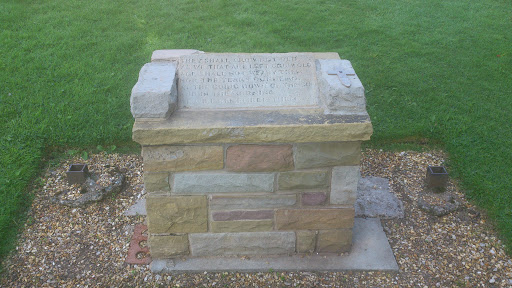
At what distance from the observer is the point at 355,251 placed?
3484 mm

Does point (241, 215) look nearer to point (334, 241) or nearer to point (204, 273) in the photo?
point (204, 273)

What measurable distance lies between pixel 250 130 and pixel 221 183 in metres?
0.48

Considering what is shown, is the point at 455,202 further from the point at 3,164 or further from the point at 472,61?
the point at 3,164

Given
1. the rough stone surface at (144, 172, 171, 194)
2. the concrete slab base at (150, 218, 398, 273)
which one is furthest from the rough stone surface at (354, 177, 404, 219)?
the rough stone surface at (144, 172, 171, 194)

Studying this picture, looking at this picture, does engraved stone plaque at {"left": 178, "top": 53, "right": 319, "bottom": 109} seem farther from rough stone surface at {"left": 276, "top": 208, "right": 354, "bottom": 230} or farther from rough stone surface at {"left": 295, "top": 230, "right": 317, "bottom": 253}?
rough stone surface at {"left": 295, "top": 230, "right": 317, "bottom": 253}

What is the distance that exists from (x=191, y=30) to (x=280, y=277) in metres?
4.51

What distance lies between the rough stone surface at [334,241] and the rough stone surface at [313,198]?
0.93 feet

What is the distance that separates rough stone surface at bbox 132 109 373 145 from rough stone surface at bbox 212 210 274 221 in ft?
2.00

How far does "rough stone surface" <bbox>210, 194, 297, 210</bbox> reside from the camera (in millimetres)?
3131

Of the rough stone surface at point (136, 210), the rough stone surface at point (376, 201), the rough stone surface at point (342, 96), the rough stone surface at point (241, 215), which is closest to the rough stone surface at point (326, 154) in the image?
the rough stone surface at point (342, 96)

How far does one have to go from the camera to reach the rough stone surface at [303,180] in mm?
3049

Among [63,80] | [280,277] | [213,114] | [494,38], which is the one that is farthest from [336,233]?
[494,38]

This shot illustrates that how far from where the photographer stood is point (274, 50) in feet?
20.5

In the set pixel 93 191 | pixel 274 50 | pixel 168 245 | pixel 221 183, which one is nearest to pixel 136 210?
pixel 93 191
